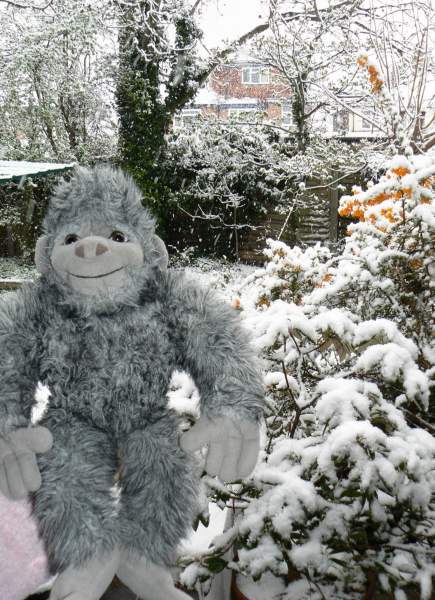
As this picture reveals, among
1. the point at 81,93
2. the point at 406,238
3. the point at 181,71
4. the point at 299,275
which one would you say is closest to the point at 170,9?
the point at 181,71

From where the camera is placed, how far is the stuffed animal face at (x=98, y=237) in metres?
1.16

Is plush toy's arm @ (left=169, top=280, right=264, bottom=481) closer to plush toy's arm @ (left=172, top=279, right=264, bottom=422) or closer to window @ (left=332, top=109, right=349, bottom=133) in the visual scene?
plush toy's arm @ (left=172, top=279, right=264, bottom=422)

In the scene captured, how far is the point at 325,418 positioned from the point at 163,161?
7316 mm

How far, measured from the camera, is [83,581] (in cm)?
114

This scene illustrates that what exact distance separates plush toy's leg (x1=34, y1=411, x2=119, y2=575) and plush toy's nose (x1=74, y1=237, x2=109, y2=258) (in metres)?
0.35

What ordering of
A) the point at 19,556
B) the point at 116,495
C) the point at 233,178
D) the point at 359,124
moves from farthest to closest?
the point at 359,124
the point at 233,178
the point at 19,556
the point at 116,495

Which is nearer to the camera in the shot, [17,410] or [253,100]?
[17,410]

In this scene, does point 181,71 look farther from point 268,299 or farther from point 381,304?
point 381,304

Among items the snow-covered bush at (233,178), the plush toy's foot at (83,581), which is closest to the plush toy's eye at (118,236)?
the plush toy's foot at (83,581)

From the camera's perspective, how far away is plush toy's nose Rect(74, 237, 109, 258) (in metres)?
1.14

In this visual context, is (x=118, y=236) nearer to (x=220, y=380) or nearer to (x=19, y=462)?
(x=220, y=380)

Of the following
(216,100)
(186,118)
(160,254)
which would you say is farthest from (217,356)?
(216,100)

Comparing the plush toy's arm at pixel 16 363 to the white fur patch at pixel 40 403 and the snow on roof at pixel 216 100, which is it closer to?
the white fur patch at pixel 40 403

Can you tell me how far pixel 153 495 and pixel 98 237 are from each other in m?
0.58
